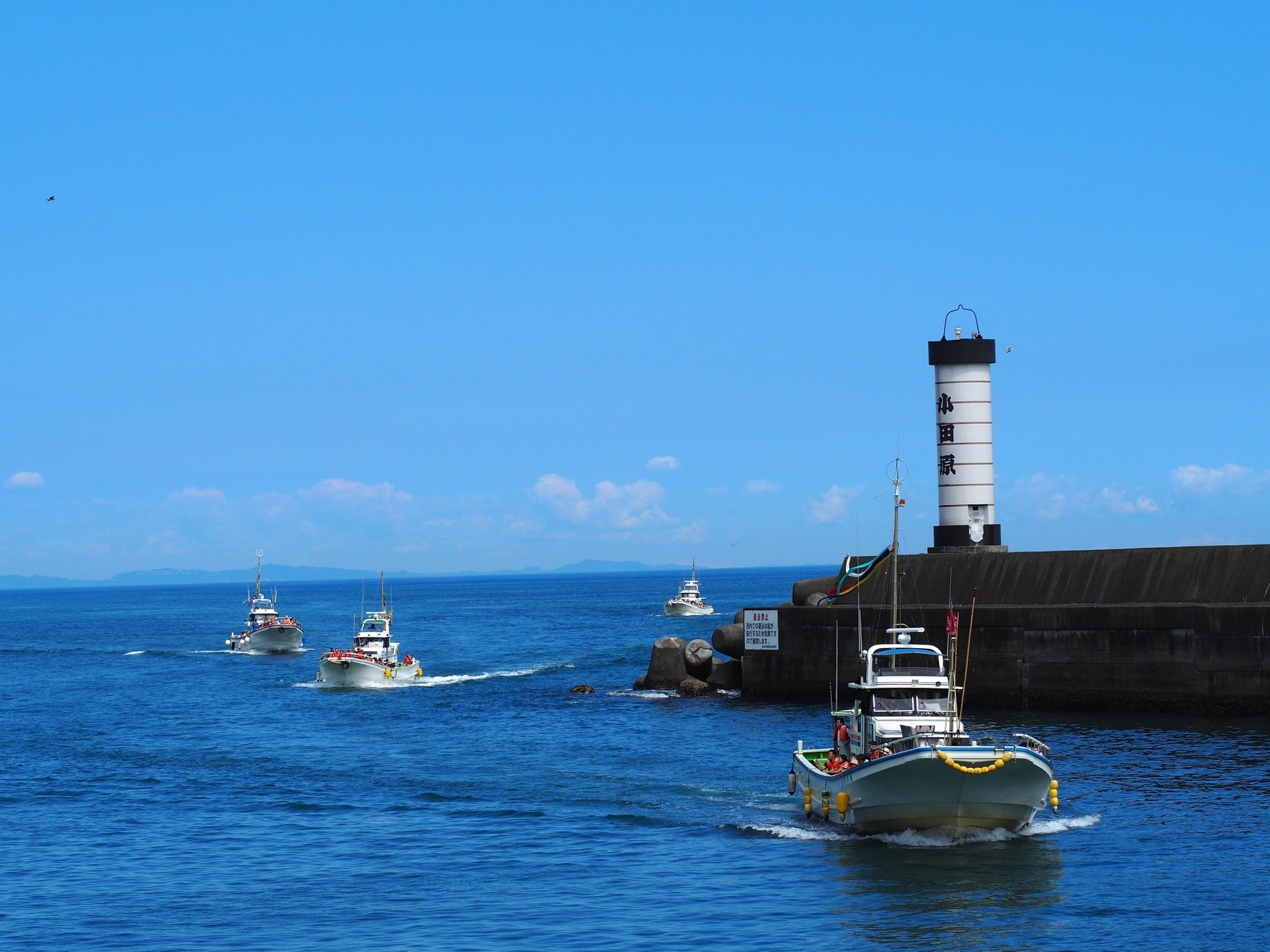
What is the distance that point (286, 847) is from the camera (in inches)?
1219

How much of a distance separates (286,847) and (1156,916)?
17.8 metres

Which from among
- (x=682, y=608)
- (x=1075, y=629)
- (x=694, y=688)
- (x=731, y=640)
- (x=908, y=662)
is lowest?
(x=694, y=688)

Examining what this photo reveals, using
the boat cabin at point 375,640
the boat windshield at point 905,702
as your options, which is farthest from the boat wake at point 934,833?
the boat cabin at point 375,640

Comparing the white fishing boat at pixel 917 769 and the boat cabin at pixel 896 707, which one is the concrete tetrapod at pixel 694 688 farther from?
the white fishing boat at pixel 917 769

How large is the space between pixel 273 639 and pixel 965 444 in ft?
185

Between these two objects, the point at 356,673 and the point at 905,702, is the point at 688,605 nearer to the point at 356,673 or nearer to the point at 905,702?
the point at 356,673

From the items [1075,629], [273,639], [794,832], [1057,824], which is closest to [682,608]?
[273,639]

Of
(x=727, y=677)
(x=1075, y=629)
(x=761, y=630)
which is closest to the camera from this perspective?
(x=1075, y=629)

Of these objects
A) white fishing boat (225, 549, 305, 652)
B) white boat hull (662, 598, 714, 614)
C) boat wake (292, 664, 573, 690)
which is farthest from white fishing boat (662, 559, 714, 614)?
boat wake (292, 664, 573, 690)

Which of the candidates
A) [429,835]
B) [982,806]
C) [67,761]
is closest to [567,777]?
[429,835]

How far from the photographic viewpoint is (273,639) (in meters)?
97.4

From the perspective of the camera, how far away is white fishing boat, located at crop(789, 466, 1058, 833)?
2730cm

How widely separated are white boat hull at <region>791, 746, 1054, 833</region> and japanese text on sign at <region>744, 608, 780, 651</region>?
24739mm

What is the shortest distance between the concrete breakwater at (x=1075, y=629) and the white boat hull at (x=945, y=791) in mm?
12020
